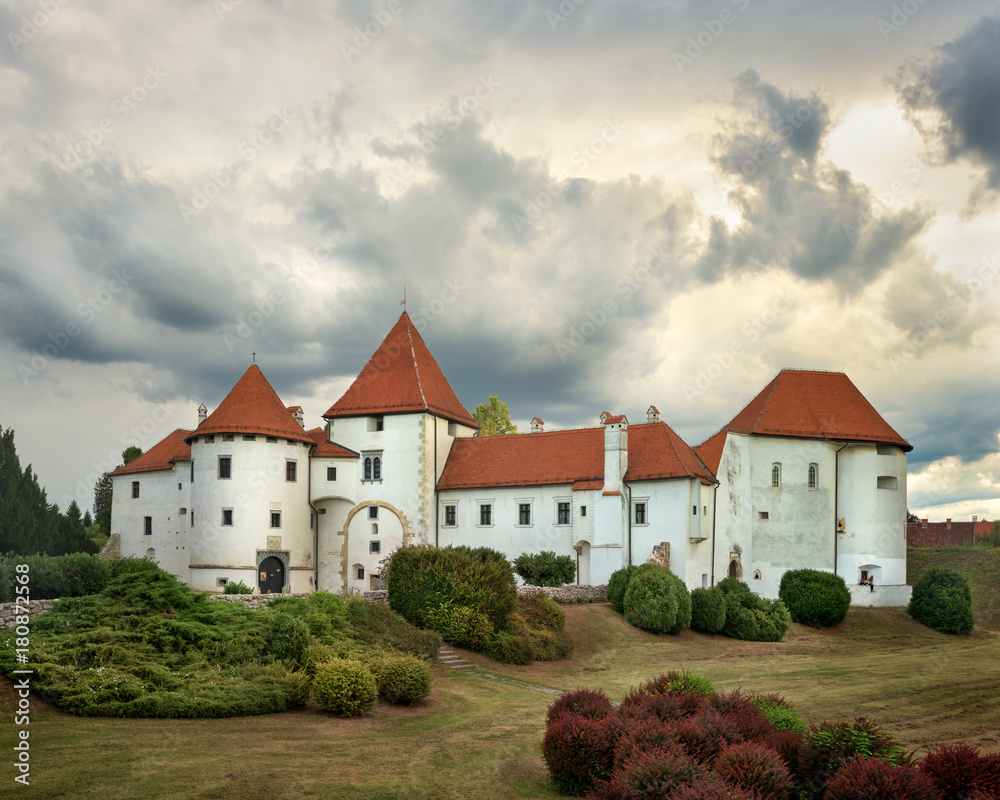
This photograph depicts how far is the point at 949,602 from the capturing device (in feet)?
131

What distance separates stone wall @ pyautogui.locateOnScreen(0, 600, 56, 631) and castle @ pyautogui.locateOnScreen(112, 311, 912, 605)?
65.3 ft

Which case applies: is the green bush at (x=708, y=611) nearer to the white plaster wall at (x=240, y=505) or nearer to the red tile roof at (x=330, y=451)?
the red tile roof at (x=330, y=451)

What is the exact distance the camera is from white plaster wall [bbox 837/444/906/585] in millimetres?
44188

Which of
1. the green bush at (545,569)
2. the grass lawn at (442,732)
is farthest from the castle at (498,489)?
the grass lawn at (442,732)

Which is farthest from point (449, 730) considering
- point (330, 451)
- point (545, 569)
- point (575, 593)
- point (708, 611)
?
point (330, 451)

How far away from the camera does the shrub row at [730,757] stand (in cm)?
917

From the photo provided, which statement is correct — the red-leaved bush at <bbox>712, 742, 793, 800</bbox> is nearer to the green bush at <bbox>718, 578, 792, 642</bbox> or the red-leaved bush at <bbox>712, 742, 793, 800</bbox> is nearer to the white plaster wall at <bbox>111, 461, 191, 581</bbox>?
the green bush at <bbox>718, 578, 792, 642</bbox>

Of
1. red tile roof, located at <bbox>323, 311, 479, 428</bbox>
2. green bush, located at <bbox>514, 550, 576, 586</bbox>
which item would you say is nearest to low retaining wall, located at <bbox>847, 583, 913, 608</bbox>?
green bush, located at <bbox>514, 550, 576, 586</bbox>

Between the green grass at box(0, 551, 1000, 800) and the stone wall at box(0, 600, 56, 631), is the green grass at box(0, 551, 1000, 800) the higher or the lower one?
the lower one

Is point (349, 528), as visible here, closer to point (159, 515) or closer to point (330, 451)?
point (330, 451)

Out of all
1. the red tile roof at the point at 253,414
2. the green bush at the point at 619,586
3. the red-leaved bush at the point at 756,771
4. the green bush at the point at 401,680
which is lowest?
the green bush at the point at 619,586

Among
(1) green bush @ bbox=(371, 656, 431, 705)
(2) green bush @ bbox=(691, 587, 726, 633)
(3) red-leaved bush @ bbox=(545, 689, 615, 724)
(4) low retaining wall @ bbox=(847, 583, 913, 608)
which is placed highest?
(3) red-leaved bush @ bbox=(545, 689, 615, 724)

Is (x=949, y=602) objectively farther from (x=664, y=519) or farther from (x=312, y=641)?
(x=312, y=641)

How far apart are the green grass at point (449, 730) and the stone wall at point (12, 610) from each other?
10.2 feet
